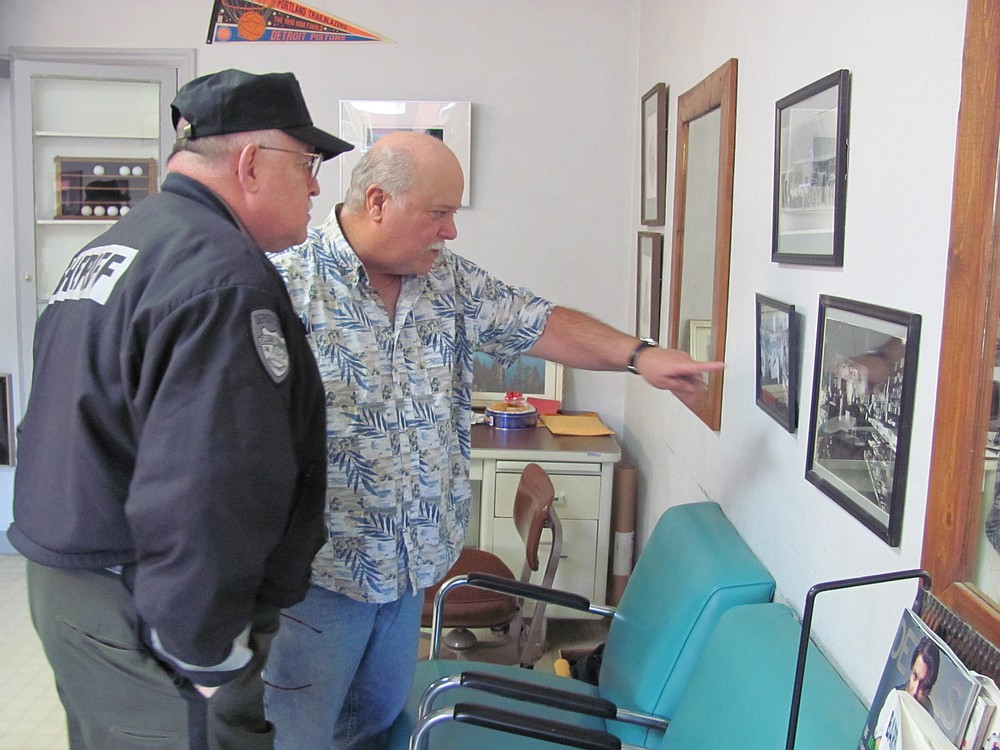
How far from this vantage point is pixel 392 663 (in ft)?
5.75

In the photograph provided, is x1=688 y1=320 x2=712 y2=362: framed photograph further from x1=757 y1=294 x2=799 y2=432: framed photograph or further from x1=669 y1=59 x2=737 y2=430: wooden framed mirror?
x1=757 y1=294 x2=799 y2=432: framed photograph

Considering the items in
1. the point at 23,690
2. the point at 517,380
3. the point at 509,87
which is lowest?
the point at 23,690

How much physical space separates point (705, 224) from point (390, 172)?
0.85 m

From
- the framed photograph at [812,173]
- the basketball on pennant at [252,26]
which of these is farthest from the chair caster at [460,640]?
the basketball on pennant at [252,26]

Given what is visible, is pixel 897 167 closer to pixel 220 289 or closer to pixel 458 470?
pixel 220 289

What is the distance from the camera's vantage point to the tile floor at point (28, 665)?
8.27 ft

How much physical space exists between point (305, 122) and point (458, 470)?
76cm

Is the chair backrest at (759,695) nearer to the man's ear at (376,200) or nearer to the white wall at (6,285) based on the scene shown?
the man's ear at (376,200)

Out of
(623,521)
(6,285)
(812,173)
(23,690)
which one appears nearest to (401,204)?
(812,173)

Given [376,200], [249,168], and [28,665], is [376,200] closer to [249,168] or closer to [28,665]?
[249,168]

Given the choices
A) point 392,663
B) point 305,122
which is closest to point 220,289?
point 305,122

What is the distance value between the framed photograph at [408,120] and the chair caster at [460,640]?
5.35 feet

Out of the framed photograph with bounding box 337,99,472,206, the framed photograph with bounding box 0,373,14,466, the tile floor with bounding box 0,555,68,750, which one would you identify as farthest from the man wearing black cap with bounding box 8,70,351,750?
the framed photograph with bounding box 0,373,14,466

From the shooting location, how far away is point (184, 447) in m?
1.08
